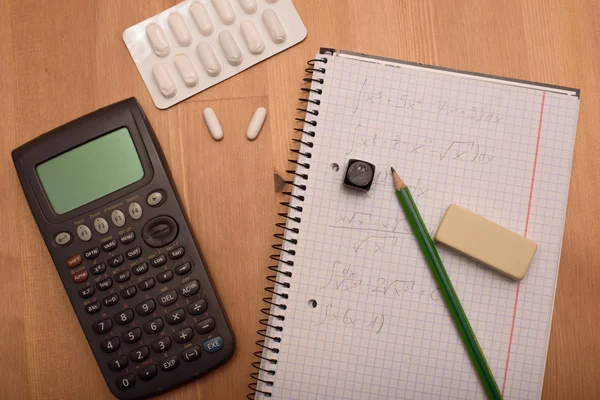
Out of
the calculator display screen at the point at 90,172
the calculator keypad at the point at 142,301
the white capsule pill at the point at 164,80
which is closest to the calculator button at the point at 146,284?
the calculator keypad at the point at 142,301

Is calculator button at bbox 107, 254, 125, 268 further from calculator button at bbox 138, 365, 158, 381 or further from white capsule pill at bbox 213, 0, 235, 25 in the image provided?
white capsule pill at bbox 213, 0, 235, 25

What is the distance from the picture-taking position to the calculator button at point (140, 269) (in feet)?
2.03

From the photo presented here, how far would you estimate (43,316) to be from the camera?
646 millimetres

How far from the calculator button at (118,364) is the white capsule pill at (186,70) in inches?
12.1

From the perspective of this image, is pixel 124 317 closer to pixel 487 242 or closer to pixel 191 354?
pixel 191 354

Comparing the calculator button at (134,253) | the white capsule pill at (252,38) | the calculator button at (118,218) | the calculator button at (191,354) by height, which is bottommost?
the calculator button at (191,354)

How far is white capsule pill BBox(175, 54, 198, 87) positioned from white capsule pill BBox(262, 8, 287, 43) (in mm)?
97

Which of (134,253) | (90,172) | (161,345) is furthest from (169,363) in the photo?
(90,172)

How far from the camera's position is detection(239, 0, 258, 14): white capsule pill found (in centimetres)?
65

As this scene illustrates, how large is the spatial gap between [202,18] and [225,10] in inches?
1.1

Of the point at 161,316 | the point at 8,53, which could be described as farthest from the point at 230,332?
the point at 8,53

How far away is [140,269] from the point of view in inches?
24.4

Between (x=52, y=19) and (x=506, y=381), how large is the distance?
0.64 m

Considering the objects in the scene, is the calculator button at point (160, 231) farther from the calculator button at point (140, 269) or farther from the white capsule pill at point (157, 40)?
the white capsule pill at point (157, 40)
